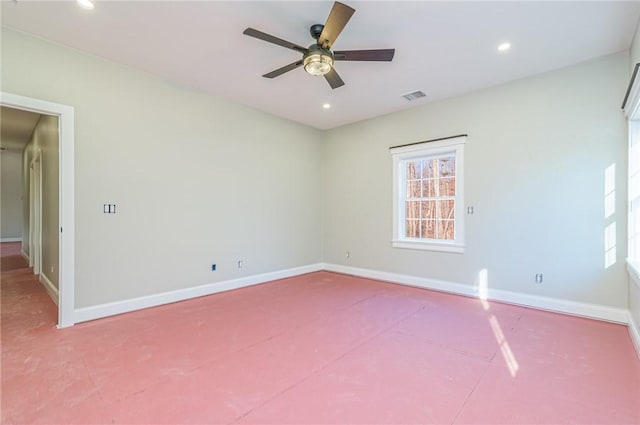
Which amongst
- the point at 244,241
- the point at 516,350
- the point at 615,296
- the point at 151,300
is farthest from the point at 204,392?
the point at 615,296

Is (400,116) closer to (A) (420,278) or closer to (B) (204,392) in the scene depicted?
(A) (420,278)

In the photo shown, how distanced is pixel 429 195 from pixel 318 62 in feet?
10.2

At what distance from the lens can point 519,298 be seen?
3.90 metres

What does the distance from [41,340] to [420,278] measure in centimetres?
474

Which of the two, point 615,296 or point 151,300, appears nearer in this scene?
point 615,296

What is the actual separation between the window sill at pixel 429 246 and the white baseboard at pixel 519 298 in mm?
489

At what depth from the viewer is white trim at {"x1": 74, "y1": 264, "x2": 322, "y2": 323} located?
3.33 metres

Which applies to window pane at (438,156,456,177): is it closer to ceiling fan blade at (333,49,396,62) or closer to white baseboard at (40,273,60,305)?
ceiling fan blade at (333,49,396,62)

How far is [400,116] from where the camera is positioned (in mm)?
5102

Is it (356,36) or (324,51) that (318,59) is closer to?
(324,51)

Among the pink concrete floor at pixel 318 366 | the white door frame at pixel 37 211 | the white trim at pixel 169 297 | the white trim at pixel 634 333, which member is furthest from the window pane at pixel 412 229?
the white door frame at pixel 37 211

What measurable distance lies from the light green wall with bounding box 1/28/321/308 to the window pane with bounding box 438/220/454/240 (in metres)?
2.65

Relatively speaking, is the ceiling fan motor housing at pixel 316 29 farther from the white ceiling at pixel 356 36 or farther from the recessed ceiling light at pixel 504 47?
the recessed ceiling light at pixel 504 47

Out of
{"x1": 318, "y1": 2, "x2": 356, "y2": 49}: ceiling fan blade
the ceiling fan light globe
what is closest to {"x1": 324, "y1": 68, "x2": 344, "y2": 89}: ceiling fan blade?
the ceiling fan light globe
